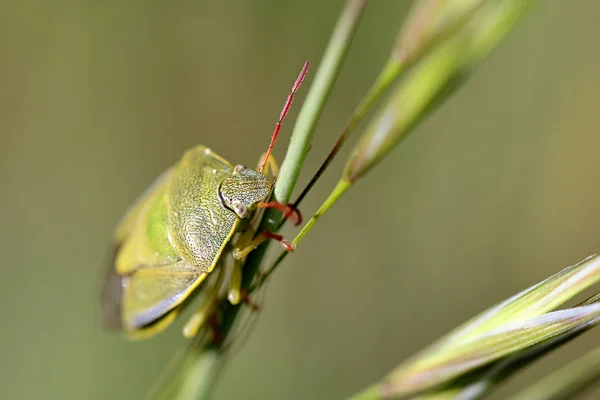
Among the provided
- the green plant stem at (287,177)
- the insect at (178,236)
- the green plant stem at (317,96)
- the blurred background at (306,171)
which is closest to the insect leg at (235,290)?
the green plant stem at (287,177)

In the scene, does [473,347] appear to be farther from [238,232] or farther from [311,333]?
[311,333]

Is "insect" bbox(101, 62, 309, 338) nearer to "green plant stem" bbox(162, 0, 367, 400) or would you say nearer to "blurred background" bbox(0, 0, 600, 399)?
"green plant stem" bbox(162, 0, 367, 400)

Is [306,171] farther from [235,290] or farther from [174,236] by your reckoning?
[235,290]

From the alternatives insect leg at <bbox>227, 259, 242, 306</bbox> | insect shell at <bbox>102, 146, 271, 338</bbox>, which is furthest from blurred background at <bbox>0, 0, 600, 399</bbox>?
insect leg at <bbox>227, 259, 242, 306</bbox>

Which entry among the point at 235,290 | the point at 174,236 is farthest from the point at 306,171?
the point at 235,290

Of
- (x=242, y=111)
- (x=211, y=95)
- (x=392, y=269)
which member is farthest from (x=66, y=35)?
(x=392, y=269)

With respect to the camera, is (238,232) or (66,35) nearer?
(238,232)
